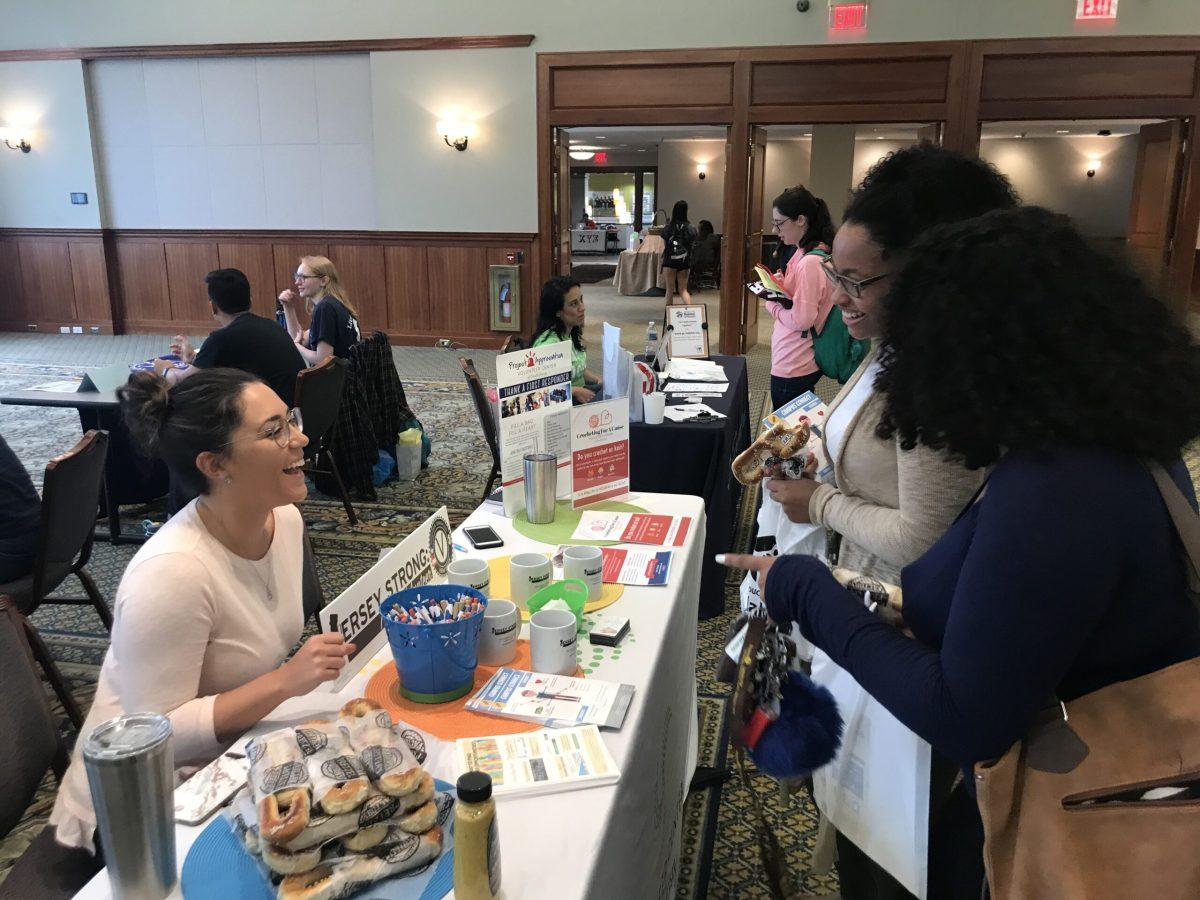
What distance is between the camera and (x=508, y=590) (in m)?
1.71

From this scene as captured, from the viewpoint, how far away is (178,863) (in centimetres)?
99


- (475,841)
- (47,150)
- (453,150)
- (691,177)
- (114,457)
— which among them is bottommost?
(114,457)

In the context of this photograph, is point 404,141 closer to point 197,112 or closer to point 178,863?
point 197,112

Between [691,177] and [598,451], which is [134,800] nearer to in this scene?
[598,451]

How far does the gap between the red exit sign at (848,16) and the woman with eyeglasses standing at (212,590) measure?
25.5 ft

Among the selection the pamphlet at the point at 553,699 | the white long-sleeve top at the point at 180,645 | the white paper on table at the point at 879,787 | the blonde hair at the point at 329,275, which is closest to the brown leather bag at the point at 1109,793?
the white paper on table at the point at 879,787

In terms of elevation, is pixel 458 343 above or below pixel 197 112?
below

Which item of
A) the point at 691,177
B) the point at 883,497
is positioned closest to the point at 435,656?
the point at 883,497

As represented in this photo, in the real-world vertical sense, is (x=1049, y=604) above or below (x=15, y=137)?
below

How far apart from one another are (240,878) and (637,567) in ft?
3.32

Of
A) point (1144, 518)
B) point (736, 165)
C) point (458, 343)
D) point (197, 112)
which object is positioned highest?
point (197, 112)

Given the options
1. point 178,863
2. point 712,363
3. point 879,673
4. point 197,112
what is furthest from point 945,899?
point 197,112

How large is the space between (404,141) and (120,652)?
8.35 meters

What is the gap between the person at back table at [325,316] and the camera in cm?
465
